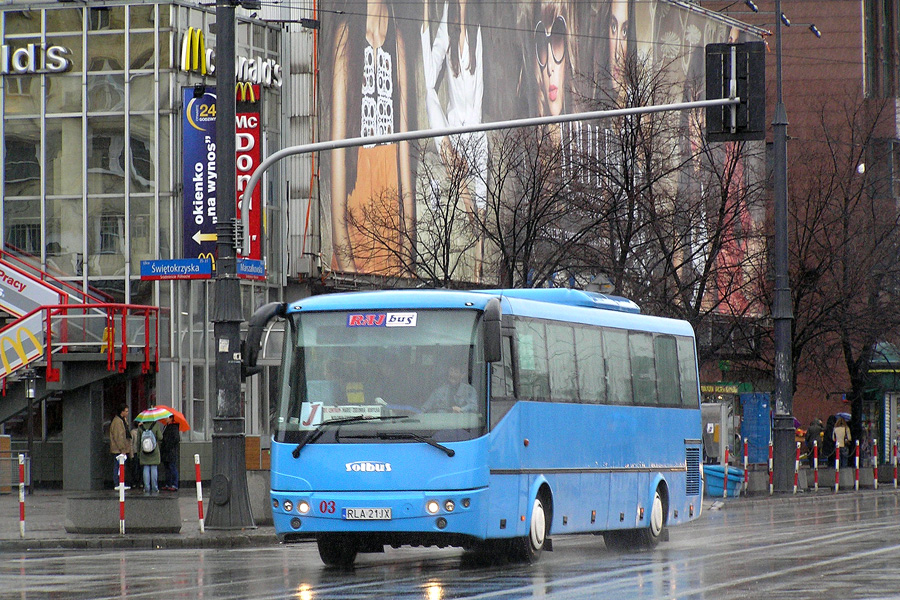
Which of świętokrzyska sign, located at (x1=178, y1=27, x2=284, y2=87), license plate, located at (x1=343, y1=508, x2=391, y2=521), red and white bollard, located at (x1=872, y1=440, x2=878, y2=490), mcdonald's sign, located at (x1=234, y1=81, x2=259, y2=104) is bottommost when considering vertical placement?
red and white bollard, located at (x1=872, y1=440, x2=878, y2=490)

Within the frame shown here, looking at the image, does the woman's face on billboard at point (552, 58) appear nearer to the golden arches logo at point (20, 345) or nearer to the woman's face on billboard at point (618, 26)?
the woman's face on billboard at point (618, 26)

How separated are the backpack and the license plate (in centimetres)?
1511

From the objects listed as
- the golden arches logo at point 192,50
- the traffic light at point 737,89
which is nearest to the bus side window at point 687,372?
the traffic light at point 737,89

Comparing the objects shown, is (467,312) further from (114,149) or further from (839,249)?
(839,249)

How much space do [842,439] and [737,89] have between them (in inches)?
966

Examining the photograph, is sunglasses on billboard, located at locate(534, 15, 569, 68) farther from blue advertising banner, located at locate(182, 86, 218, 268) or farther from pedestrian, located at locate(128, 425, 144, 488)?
blue advertising banner, located at locate(182, 86, 218, 268)

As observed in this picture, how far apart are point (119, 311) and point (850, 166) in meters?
20.0

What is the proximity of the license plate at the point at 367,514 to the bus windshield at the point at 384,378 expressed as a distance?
0.68 m

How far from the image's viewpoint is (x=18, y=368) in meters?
33.5

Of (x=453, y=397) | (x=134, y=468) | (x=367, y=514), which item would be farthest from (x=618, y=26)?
(x=367, y=514)

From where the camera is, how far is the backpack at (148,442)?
29.8 metres

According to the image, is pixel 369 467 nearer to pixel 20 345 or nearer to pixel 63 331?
pixel 20 345

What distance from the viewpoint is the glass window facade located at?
37250 millimetres


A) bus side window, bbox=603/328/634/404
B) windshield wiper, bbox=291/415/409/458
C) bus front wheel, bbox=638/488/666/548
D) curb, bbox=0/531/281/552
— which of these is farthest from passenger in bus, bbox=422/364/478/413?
curb, bbox=0/531/281/552
